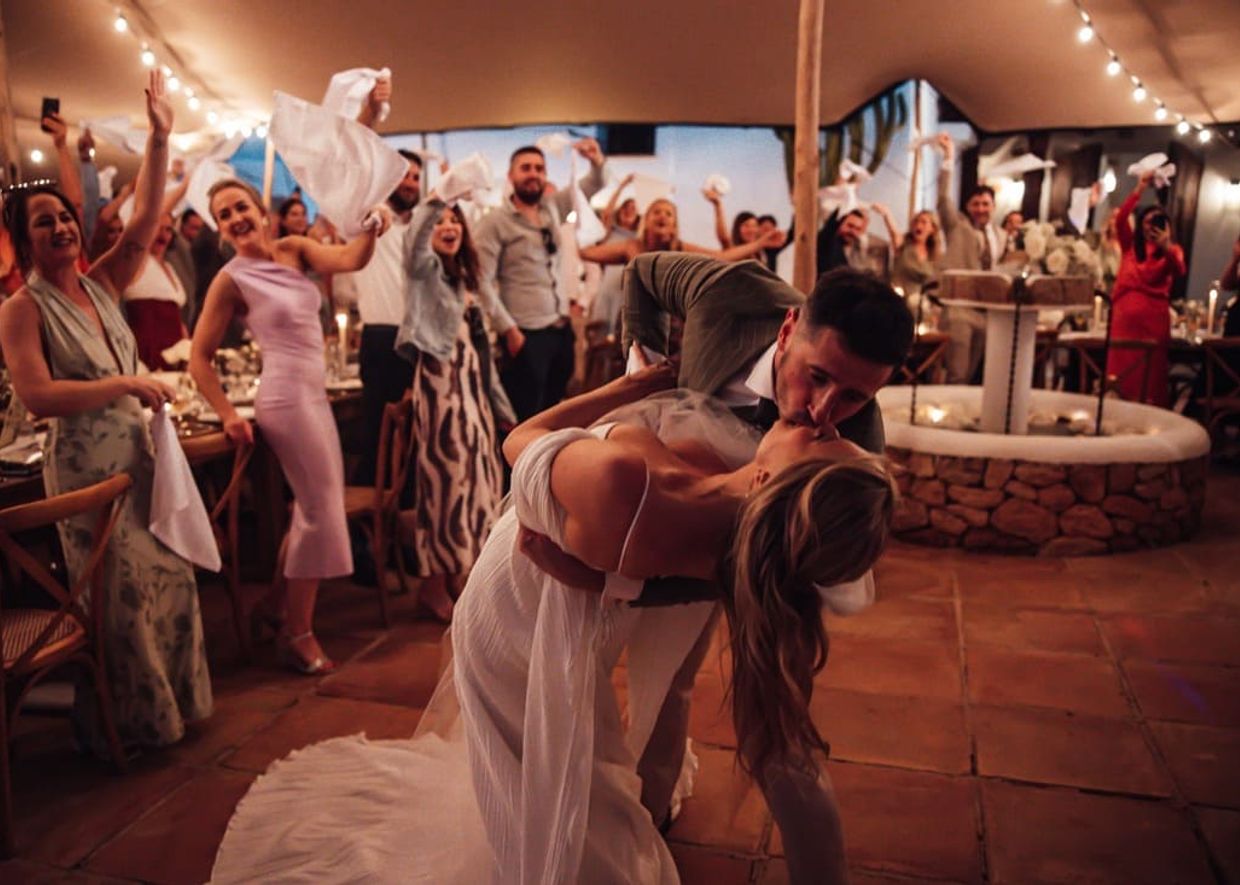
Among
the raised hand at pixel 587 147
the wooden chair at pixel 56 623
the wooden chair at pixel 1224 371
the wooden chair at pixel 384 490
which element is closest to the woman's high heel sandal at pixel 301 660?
the wooden chair at pixel 384 490

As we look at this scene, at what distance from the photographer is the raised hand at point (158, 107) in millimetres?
2277

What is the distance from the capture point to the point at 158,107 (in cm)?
234

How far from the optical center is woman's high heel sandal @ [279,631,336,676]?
289cm

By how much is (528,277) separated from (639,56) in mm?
4157

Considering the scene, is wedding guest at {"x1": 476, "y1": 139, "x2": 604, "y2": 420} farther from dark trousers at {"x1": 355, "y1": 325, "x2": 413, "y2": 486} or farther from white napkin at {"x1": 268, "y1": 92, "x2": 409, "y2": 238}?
white napkin at {"x1": 268, "y1": 92, "x2": 409, "y2": 238}

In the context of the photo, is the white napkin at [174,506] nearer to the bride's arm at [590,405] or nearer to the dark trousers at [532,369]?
the bride's arm at [590,405]

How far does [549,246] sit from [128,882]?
3.23m

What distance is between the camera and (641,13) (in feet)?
22.9

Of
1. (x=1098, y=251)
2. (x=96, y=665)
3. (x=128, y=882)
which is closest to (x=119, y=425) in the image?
(x=96, y=665)

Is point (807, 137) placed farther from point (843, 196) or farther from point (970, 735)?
point (843, 196)

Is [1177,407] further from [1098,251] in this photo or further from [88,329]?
[88,329]

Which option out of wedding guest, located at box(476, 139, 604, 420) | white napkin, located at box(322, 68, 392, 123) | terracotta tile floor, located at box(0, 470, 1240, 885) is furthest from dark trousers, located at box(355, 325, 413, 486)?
white napkin, located at box(322, 68, 392, 123)

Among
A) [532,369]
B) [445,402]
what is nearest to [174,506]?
[445,402]

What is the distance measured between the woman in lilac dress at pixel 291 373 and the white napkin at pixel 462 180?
0.35 metres
